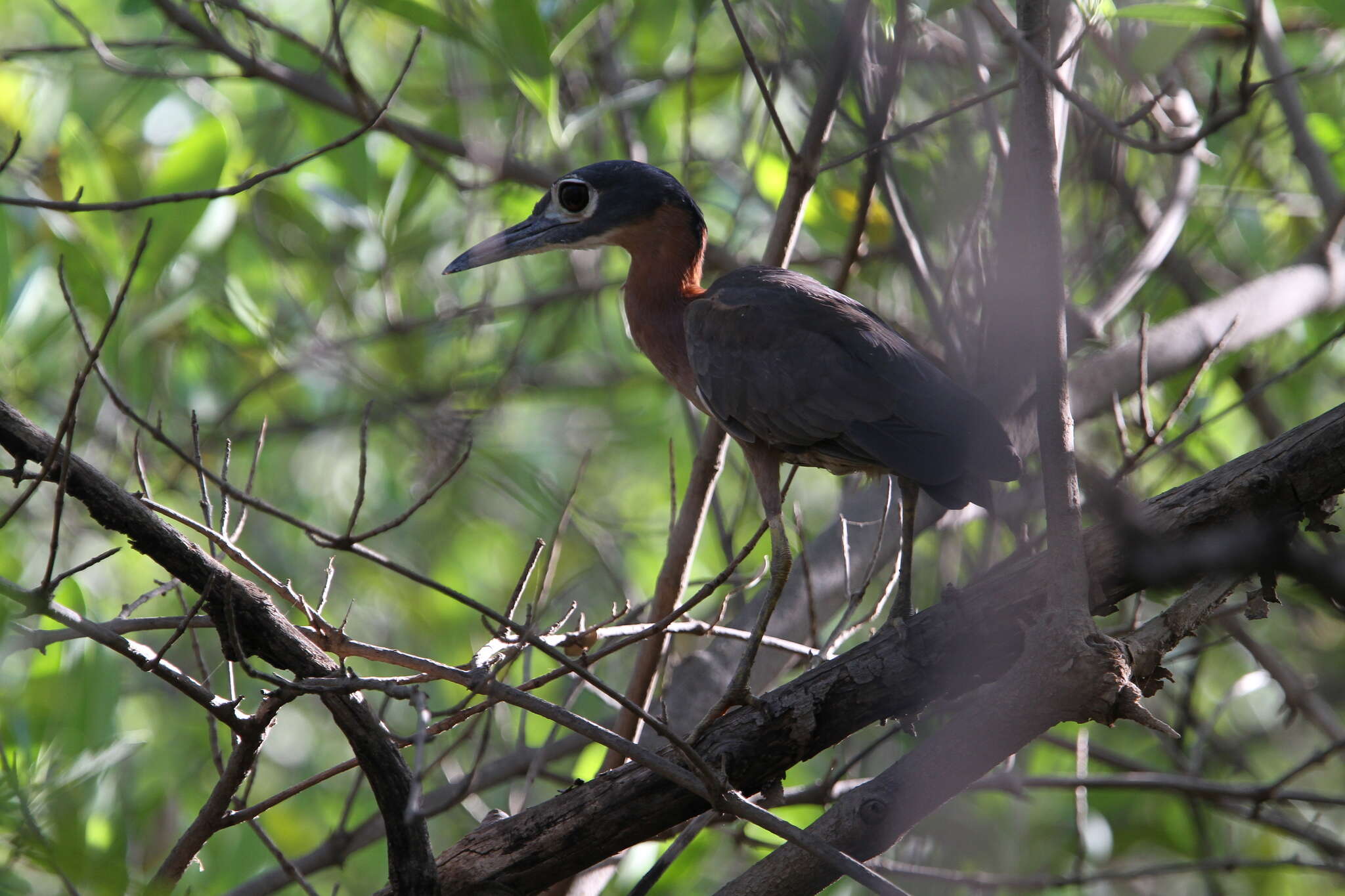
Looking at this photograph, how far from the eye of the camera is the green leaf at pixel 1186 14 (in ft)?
9.07

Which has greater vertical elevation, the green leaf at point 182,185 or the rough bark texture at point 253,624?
the green leaf at point 182,185

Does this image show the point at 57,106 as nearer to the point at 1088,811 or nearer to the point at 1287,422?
the point at 1088,811

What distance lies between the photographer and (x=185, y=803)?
5.12m

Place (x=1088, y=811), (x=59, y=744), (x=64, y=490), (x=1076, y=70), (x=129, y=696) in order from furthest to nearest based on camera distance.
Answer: (x=129, y=696) < (x=1088, y=811) < (x=1076, y=70) < (x=59, y=744) < (x=64, y=490)

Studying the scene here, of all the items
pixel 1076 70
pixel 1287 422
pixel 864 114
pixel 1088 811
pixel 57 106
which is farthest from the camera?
pixel 1287 422

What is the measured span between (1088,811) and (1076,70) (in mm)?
3086

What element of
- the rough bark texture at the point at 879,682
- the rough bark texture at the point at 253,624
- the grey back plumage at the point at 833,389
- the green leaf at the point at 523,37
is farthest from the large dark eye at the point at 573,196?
the rough bark texture at the point at 253,624

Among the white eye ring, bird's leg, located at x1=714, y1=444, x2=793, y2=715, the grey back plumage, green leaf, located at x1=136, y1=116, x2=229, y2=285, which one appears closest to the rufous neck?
the white eye ring

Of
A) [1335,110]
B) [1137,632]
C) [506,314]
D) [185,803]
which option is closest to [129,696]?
[185,803]

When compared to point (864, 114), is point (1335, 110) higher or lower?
higher

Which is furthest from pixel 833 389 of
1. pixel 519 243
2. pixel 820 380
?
pixel 519 243

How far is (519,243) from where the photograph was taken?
4.20 m

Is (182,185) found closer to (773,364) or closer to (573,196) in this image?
(573,196)

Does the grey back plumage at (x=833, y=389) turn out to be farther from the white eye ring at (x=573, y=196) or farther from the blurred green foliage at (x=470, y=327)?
the white eye ring at (x=573, y=196)
